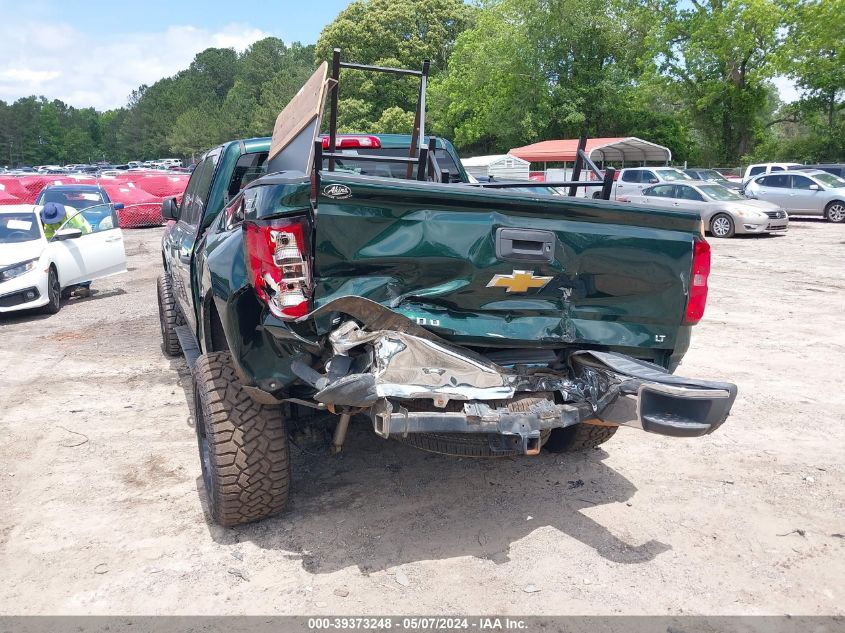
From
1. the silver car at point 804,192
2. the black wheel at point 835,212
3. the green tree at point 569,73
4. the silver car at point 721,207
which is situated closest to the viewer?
the silver car at point 721,207

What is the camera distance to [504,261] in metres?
3.31

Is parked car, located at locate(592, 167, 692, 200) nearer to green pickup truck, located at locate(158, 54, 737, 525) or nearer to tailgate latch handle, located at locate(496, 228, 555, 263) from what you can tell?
green pickup truck, located at locate(158, 54, 737, 525)

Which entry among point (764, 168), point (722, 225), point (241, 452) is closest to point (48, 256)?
point (241, 452)

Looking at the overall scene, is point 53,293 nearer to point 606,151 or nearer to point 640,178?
point 640,178

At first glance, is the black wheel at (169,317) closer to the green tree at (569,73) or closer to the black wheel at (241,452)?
the black wheel at (241,452)

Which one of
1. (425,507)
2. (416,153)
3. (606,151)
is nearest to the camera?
(425,507)

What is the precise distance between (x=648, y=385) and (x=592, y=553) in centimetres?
100

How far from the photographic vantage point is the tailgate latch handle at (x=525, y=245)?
329 cm

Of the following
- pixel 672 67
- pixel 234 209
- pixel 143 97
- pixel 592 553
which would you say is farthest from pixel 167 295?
pixel 143 97

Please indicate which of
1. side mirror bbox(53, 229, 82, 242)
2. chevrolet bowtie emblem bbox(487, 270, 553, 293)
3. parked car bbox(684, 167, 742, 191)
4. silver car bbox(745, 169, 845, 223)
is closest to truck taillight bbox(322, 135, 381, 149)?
chevrolet bowtie emblem bbox(487, 270, 553, 293)

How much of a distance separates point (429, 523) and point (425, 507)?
0.57 feet

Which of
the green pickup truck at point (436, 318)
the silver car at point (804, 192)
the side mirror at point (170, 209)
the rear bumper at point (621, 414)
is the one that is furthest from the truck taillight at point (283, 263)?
the silver car at point (804, 192)

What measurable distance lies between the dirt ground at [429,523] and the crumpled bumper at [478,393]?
72 cm

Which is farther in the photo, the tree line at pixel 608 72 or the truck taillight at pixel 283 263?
the tree line at pixel 608 72
